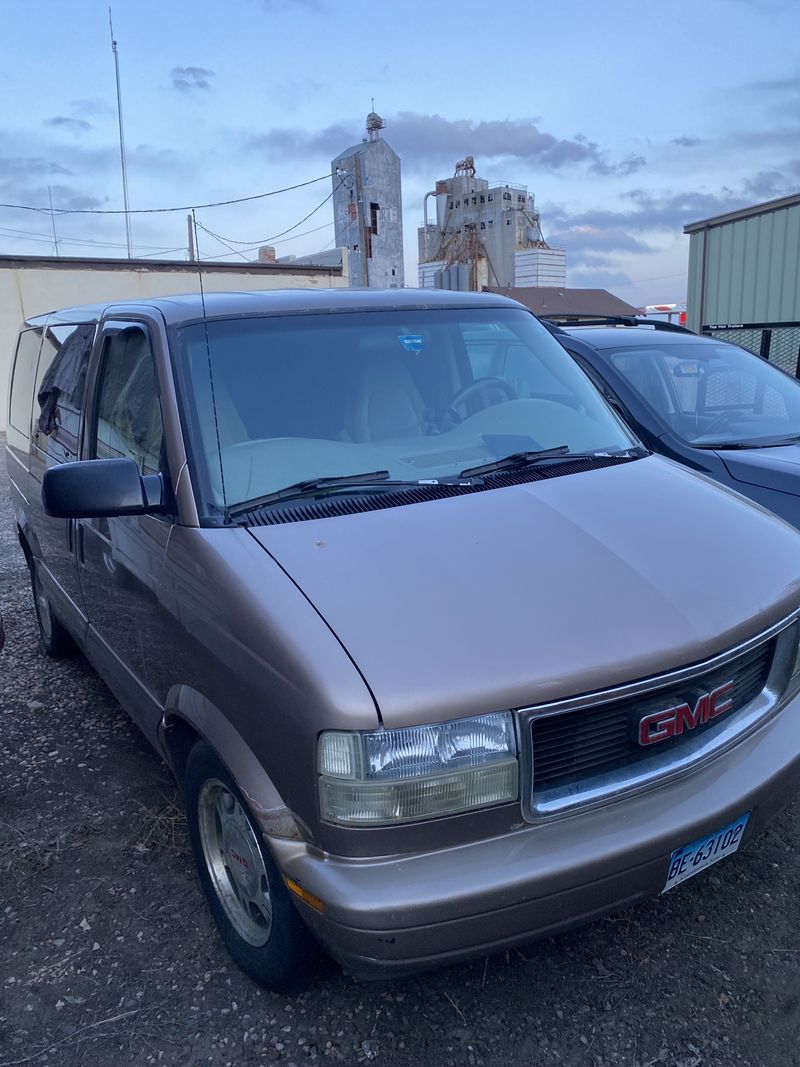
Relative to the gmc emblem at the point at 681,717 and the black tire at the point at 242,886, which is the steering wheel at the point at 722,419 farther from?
the black tire at the point at 242,886

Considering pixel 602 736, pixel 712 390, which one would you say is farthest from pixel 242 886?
pixel 712 390

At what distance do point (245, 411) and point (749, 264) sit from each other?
1025 centimetres

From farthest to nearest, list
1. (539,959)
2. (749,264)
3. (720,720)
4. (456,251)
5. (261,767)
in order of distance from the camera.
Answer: (456,251)
(749,264)
(539,959)
(720,720)
(261,767)

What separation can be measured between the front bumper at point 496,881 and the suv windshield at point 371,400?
1137mm

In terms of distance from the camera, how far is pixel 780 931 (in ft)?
8.34

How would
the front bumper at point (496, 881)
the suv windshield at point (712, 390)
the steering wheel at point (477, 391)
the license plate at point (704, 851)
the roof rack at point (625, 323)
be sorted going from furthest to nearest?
the roof rack at point (625, 323) < the suv windshield at point (712, 390) < the steering wheel at point (477, 391) < the license plate at point (704, 851) < the front bumper at point (496, 881)

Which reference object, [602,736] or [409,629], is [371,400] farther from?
[602,736]

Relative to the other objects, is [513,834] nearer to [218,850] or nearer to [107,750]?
[218,850]

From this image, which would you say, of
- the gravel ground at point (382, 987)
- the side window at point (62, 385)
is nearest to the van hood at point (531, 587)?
the gravel ground at point (382, 987)

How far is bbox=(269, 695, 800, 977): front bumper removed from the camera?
1809mm

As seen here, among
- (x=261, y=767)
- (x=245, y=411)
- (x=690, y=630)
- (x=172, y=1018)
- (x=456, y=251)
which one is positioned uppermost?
(x=456, y=251)

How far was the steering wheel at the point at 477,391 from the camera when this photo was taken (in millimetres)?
3107

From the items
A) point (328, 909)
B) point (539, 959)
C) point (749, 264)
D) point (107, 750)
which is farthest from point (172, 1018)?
point (749, 264)

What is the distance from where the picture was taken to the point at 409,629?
1943mm
